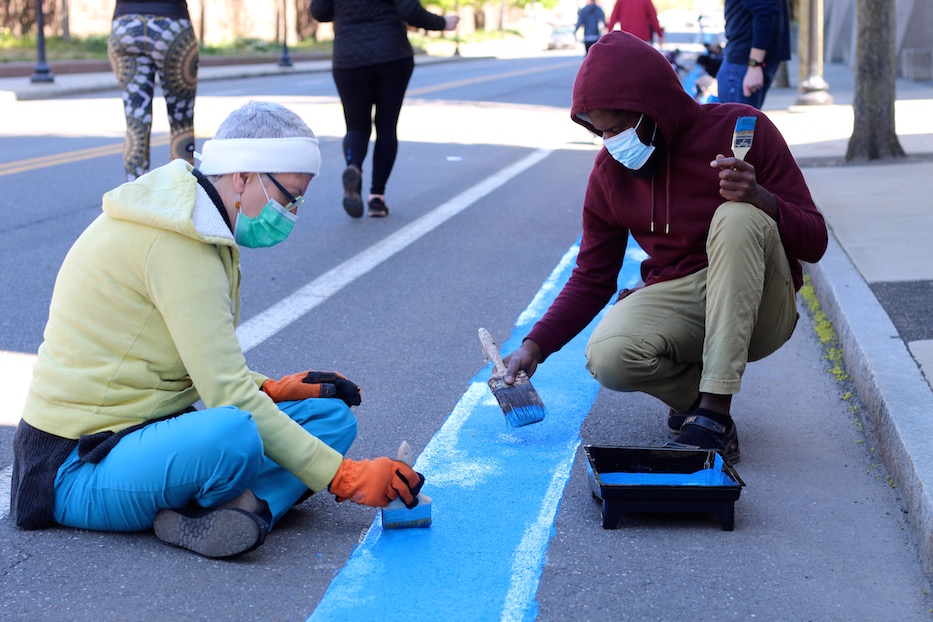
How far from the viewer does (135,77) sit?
7.39 metres

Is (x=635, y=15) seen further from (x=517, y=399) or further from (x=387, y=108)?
(x=517, y=399)

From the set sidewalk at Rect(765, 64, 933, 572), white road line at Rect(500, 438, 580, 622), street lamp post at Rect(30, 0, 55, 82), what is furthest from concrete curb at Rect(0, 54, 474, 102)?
white road line at Rect(500, 438, 580, 622)

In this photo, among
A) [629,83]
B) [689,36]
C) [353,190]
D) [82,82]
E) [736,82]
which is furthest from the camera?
[689,36]

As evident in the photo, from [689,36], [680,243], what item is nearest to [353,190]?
[680,243]

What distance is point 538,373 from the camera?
4844mm

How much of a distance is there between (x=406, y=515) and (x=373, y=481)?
0.31m

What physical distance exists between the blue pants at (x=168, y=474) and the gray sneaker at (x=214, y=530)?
34 millimetres

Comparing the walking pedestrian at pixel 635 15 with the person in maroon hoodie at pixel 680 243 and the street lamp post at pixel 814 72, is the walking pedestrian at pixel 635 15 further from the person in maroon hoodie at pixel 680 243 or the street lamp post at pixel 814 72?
the person in maroon hoodie at pixel 680 243

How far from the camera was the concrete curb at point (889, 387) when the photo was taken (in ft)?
10.9

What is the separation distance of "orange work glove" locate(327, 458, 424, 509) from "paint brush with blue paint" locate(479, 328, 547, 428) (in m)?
0.73

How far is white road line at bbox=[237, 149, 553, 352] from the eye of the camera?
5387mm

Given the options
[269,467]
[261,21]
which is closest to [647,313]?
[269,467]

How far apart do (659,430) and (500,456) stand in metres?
0.65

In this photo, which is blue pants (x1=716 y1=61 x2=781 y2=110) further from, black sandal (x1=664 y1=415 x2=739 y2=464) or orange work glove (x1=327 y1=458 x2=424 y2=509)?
orange work glove (x1=327 y1=458 x2=424 y2=509)
